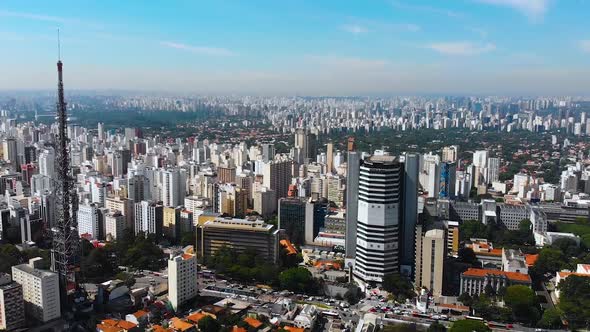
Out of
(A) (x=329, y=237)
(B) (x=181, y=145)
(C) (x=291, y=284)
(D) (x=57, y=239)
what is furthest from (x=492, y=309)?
(B) (x=181, y=145)

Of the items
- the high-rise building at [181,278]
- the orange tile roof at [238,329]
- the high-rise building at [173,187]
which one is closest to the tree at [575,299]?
the orange tile roof at [238,329]

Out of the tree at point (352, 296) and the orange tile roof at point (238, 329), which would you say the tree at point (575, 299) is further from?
the orange tile roof at point (238, 329)

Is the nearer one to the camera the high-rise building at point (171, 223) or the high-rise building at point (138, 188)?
the high-rise building at point (171, 223)

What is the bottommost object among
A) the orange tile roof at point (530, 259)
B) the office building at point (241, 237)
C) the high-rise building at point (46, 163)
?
the orange tile roof at point (530, 259)

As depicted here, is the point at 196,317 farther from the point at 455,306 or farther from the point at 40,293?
the point at 455,306

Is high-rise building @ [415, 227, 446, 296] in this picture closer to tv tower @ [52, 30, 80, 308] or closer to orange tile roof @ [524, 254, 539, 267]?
orange tile roof @ [524, 254, 539, 267]

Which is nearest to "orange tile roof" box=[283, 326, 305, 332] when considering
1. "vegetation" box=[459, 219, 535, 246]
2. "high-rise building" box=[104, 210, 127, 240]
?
"high-rise building" box=[104, 210, 127, 240]

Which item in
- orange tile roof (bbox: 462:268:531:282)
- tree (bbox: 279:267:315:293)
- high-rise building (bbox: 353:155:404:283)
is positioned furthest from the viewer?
high-rise building (bbox: 353:155:404:283)
